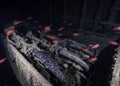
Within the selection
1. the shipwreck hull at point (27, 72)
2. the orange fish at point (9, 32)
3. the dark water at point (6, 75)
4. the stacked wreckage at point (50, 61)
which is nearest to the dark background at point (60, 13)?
the dark water at point (6, 75)

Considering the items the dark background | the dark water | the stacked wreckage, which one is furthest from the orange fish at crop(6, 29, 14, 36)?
the dark background

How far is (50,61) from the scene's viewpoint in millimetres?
5430

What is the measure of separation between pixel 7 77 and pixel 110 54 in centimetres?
446

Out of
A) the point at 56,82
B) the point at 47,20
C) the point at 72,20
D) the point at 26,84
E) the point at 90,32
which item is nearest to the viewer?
the point at 56,82

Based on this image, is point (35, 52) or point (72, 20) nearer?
point (35, 52)

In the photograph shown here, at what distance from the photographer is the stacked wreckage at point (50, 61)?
5.04 meters

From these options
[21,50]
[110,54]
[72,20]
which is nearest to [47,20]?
[72,20]

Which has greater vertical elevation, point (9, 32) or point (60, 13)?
point (60, 13)

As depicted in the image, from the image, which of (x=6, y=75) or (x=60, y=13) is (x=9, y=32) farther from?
(x=60, y=13)

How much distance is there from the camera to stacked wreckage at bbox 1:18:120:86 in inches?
198

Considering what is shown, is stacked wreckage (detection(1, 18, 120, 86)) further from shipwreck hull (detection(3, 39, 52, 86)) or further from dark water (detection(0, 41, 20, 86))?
dark water (detection(0, 41, 20, 86))

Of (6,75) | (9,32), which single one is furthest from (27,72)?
(9,32)

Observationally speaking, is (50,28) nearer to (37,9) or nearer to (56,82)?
(37,9)

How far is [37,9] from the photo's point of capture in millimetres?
10641
